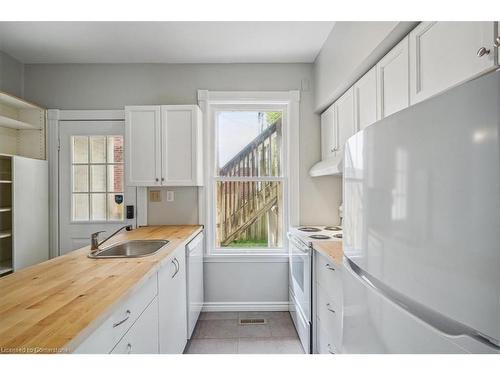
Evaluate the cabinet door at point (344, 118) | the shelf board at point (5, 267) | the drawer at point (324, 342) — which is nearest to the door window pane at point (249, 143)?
the cabinet door at point (344, 118)

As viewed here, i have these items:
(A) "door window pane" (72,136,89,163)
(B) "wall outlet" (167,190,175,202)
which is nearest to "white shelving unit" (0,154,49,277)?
(A) "door window pane" (72,136,89,163)

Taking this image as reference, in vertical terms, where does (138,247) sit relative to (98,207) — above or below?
below

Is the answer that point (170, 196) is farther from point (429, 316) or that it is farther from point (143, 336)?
point (429, 316)

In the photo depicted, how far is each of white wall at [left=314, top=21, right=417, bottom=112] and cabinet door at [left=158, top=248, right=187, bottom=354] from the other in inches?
67.8

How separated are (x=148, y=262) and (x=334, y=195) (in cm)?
209

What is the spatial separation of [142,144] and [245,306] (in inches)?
75.0

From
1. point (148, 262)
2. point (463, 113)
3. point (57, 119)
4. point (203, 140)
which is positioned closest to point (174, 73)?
point (203, 140)

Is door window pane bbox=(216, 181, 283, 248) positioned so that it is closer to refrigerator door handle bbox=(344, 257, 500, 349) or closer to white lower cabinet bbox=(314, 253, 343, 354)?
white lower cabinet bbox=(314, 253, 343, 354)

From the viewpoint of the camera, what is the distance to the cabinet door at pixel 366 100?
1797mm

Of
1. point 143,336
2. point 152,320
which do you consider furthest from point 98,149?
point 143,336

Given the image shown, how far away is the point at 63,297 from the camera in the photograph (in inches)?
41.5

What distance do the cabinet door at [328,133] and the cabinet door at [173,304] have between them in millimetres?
1569

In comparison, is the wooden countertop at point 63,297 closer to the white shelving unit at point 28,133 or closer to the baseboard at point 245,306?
the baseboard at point 245,306

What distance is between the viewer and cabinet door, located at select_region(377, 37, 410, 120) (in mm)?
1459
